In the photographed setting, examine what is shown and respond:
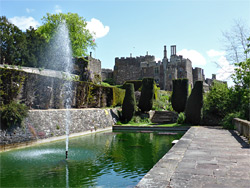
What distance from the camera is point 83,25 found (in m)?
35.2

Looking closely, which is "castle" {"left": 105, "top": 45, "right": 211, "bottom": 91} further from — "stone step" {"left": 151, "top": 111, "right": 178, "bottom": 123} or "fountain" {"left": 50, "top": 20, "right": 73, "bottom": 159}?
"stone step" {"left": 151, "top": 111, "right": 178, "bottom": 123}

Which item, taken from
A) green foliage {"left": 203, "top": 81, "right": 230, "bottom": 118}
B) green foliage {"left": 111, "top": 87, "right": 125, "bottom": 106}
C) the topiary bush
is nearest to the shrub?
green foliage {"left": 111, "top": 87, "right": 125, "bottom": 106}

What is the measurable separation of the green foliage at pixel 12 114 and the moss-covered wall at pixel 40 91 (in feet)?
3.66

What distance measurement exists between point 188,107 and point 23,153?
41.3 feet

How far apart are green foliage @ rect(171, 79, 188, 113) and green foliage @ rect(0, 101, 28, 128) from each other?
1466 centimetres

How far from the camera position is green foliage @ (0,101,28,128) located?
8.42m

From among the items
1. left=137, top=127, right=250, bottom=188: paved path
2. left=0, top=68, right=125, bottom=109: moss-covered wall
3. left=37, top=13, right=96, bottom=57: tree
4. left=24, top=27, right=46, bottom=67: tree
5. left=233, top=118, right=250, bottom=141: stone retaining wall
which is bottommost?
left=137, top=127, right=250, bottom=188: paved path

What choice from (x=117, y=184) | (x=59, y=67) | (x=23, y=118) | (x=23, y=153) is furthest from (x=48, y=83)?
(x=59, y=67)

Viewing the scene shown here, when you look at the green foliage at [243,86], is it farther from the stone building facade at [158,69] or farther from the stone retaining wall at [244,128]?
the stone building facade at [158,69]

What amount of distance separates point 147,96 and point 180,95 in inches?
116

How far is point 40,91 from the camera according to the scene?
39.5ft

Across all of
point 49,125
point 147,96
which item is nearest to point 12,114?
point 49,125

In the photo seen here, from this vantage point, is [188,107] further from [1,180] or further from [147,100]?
[1,180]

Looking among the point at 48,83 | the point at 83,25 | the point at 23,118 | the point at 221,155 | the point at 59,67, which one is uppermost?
the point at 83,25
